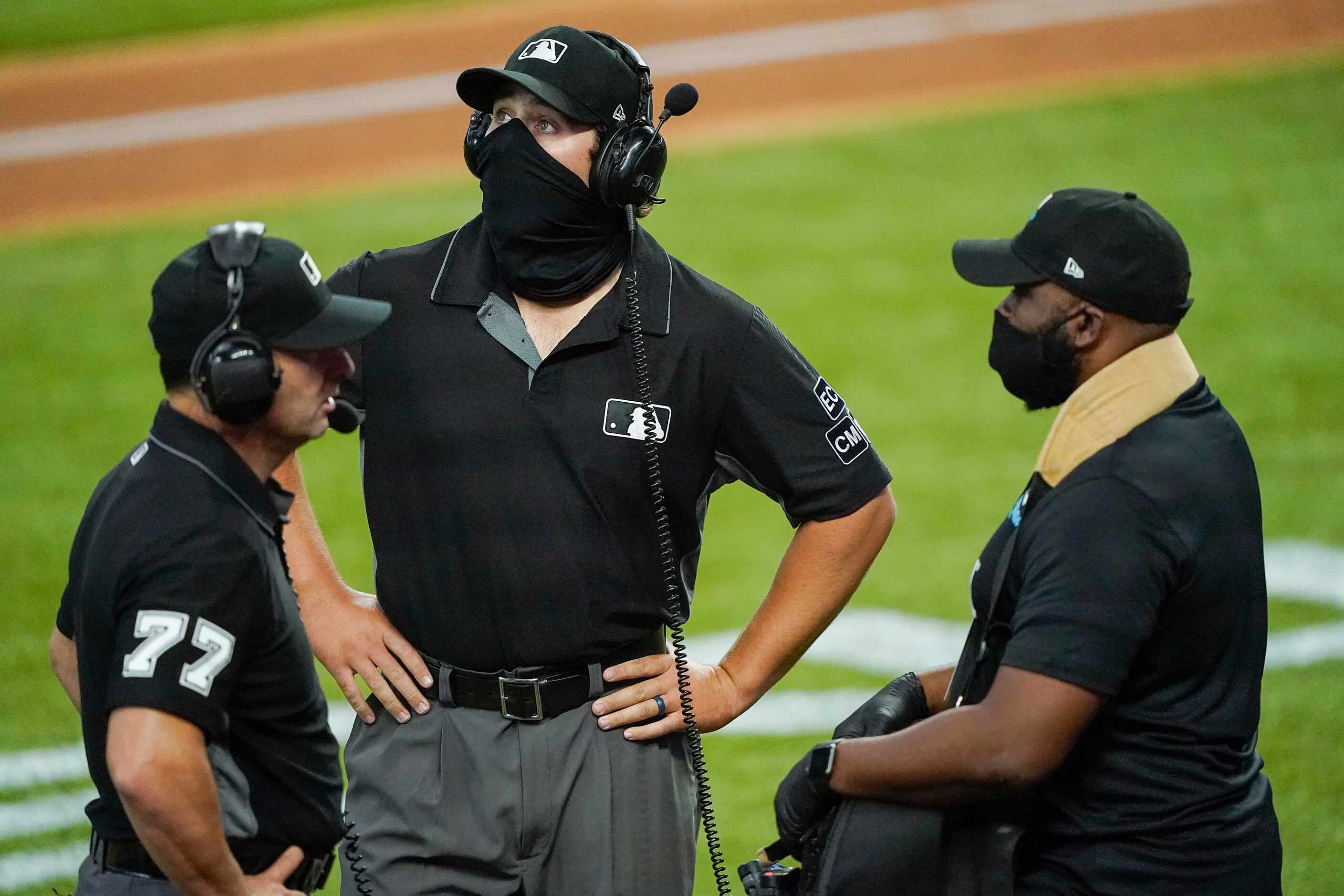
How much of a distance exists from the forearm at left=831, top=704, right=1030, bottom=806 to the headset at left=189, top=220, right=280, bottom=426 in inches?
54.3

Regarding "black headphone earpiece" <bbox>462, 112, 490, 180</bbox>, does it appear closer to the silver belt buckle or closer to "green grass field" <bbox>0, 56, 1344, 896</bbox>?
the silver belt buckle

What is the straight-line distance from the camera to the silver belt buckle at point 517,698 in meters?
3.42

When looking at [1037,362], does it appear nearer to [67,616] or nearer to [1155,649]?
[1155,649]

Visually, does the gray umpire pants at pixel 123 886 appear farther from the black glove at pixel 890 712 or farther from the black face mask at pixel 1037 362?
the black face mask at pixel 1037 362

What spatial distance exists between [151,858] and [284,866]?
247 mm

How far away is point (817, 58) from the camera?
576 inches

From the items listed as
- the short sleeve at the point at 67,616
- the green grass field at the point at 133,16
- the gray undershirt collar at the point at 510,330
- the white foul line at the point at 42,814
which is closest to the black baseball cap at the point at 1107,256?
the gray undershirt collar at the point at 510,330

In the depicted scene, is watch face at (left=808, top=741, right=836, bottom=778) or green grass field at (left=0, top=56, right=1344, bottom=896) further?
green grass field at (left=0, top=56, right=1344, bottom=896)

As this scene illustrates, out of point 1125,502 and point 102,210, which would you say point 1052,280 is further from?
point 102,210

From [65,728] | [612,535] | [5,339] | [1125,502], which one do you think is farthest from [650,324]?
[5,339]

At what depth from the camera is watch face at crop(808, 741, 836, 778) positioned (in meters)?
3.21

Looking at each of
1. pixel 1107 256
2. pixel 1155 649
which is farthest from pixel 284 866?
pixel 1107 256

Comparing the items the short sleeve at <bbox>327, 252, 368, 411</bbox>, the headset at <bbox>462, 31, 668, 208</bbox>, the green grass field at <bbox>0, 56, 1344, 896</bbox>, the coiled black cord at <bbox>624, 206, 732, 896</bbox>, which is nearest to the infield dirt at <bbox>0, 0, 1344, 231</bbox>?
the green grass field at <bbox>0, 56, 1344, 896</bbox>

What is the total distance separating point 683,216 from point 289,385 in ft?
29.2
